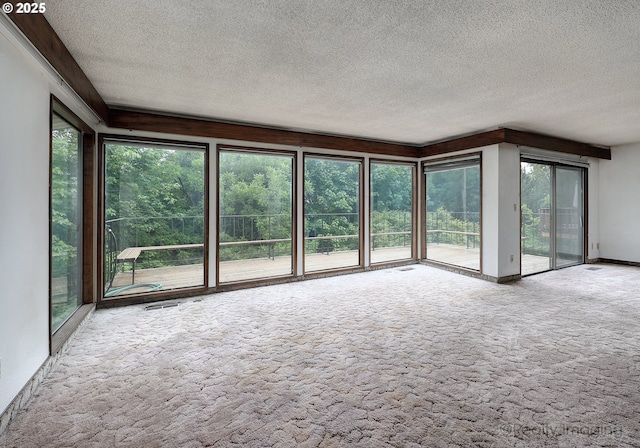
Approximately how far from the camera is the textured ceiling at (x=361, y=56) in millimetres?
2037

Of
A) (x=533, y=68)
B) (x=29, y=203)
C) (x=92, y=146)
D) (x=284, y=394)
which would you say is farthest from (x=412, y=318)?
(x=92, y=146)

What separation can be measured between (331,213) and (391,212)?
1.42 metres

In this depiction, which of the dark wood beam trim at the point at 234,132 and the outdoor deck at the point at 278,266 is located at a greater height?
the dark wood beam trim at the point at 234,132

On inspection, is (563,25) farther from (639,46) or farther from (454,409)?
(454,409)

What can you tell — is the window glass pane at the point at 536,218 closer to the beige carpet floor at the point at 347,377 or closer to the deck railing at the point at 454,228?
the deck railing at the point at 454,228

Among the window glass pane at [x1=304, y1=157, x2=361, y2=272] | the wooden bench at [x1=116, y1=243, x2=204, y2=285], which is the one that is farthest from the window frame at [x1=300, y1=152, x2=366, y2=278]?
the wooden bench at [x1=116, y1=243, x2=204, y2=285]

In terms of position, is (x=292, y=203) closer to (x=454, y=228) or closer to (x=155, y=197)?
(x=155, y=197)

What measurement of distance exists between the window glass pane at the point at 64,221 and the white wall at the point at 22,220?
0.39 meters

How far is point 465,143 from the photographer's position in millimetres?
5578

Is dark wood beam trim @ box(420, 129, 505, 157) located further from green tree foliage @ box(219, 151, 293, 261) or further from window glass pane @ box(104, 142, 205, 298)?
window glass pane @ box(104, 142, 205, 298)

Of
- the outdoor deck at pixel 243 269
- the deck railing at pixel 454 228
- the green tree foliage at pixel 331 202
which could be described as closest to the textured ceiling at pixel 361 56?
the green tree foliage at pixel 331 202

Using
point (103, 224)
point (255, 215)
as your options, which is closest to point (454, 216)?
point (255, 215)

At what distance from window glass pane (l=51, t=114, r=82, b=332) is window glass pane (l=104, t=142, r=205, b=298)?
444 millimetres

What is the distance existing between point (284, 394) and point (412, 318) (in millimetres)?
1922
